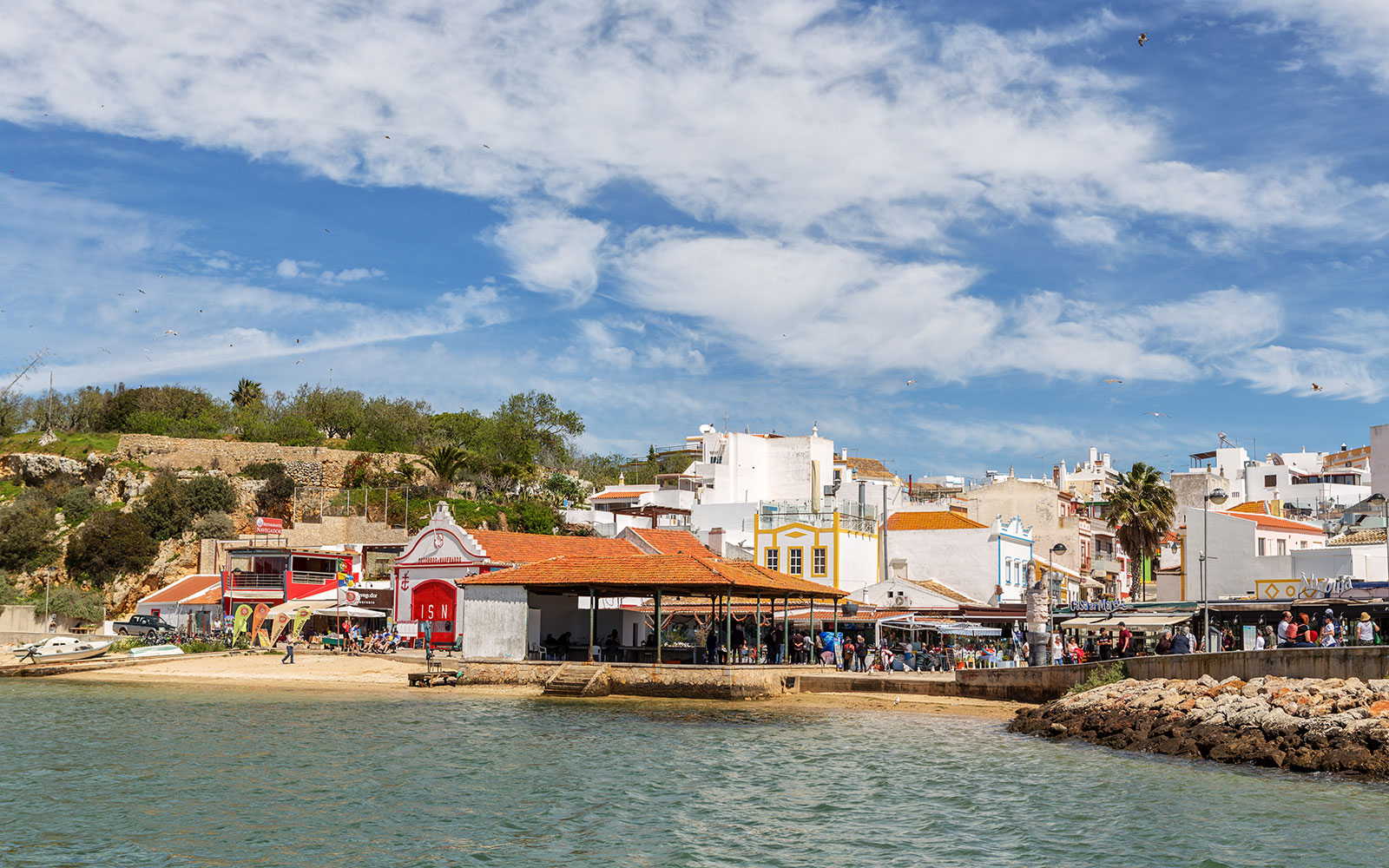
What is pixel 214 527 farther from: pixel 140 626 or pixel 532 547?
pixel 532 547

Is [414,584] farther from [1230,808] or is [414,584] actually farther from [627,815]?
[1230,808]

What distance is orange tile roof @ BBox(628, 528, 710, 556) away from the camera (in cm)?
4359

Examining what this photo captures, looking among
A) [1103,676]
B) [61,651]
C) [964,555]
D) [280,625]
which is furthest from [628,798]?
[964,555]

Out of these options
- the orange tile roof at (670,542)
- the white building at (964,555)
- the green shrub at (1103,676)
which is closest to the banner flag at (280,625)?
the orange tile roof at (670,542)

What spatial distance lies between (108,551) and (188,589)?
892cm

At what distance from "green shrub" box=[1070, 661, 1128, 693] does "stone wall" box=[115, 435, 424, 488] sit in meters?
51.4

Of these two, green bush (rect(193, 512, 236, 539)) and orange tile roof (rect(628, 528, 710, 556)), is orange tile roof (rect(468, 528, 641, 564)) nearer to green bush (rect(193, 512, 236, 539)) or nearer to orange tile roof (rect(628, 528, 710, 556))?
orange tile roof (rect(628, 528, 710, 556))

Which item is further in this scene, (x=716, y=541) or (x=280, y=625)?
(x=716, y=541)

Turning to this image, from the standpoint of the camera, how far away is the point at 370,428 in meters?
82.8

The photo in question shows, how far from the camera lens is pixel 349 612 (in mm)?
42781

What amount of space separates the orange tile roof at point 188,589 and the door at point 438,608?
1233 cm

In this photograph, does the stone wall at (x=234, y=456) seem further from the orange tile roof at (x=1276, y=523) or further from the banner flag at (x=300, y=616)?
the orange tile roof at (x=1276, y=523)

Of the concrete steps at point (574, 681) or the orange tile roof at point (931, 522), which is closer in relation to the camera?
the concrete steps at point (574, 681)

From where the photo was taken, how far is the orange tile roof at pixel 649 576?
3047 centimetres
